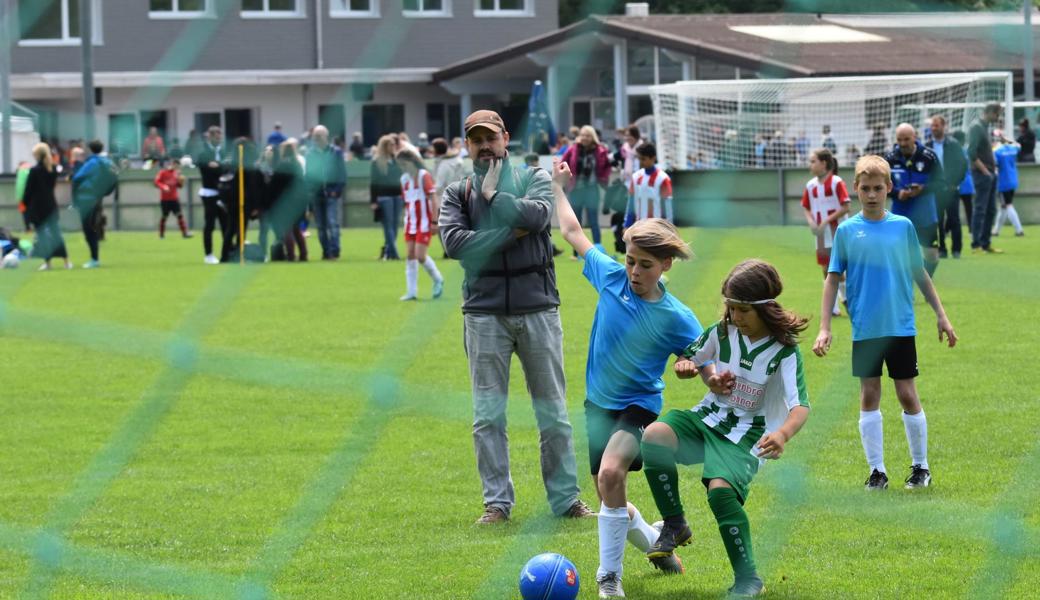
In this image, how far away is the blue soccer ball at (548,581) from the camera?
15.2 feet

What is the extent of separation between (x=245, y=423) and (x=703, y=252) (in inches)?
413

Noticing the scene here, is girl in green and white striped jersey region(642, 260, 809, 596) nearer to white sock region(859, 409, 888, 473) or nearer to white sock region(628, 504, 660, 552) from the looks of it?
white sock region(628, 504, 660, 552)

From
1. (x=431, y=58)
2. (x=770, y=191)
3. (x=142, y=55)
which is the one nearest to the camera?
(x=142, y=55)

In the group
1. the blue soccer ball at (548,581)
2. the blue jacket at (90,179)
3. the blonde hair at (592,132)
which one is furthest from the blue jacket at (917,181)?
the blue soccer ball at (548,581)

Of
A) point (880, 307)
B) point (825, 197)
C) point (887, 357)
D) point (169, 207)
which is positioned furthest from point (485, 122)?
point (169, 207)

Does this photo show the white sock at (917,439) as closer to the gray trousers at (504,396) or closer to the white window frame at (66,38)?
the gray trousers at (504,396)

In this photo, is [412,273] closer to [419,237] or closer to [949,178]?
[419,237]

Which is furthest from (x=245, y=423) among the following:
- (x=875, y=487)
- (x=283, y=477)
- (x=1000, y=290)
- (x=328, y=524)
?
(x=1000, y=290)

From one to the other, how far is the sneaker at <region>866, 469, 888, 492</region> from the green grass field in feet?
0.28

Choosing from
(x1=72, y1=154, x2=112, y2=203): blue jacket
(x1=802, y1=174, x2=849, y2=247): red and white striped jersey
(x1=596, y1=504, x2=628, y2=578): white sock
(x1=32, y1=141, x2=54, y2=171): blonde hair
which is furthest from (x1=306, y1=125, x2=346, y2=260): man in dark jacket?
(x1=596, y1=504, x2=628, y2=578): white sock

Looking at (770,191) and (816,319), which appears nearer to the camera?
(816,319)

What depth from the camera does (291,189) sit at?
17.2 metres

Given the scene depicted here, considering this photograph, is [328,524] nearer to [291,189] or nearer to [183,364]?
[183,364]

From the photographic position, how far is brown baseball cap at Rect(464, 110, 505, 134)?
18.3 feet
